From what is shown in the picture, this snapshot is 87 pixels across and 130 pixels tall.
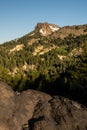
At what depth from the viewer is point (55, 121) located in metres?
25.8

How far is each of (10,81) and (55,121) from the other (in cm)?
8529

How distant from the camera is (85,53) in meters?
56.9

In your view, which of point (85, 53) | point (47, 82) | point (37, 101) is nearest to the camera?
point (37, 101)

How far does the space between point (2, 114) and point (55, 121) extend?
4.70m

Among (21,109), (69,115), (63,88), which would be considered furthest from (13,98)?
(63,88)

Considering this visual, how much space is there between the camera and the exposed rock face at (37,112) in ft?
82.5

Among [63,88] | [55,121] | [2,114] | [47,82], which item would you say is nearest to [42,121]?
[55,121]

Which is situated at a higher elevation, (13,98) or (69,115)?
(13,98)

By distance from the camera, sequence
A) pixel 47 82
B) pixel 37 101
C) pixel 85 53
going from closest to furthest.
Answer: pixel 37 101, pixel 85 53, pixel 47 82

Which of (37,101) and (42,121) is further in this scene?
(37,101)

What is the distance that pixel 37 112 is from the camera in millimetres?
26938

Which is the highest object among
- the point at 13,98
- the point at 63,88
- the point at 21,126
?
the point at 13,98

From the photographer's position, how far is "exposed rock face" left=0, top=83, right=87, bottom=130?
82.5ft

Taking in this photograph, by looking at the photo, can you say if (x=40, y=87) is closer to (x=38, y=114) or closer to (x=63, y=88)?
(x=63, y=88)
